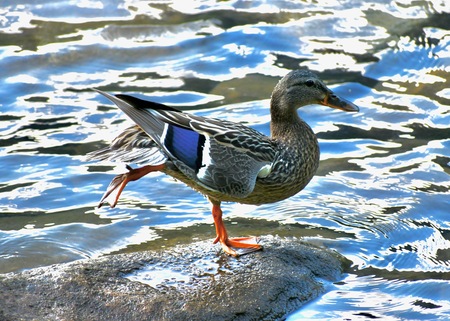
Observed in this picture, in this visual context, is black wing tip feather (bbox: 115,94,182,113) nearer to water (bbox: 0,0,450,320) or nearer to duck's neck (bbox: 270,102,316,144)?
duck's neck (bbox: 270,102,316,144)

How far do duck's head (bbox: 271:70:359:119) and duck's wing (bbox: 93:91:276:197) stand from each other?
584 mm

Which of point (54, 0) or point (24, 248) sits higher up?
point (54, 0)

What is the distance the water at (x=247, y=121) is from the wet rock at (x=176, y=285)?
222 millimetres

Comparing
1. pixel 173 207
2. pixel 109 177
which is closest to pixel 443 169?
pixel 173 207

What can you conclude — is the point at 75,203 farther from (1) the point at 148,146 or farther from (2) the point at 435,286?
(2) the point at 435,286

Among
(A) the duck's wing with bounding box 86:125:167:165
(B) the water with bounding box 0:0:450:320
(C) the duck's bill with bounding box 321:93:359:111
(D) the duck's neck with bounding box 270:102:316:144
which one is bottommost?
(B) the water with bounding box 0:0:450:320

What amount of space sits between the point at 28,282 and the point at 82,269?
1.30 ft

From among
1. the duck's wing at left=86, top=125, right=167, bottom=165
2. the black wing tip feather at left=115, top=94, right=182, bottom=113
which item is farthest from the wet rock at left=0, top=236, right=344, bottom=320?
the black wing tip feather at left=115, top=94, right=182, bottom=113

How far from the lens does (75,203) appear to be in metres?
7.88

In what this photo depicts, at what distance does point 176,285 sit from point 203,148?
3.81ft

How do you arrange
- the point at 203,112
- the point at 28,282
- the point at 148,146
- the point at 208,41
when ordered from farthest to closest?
the point at 208,41
the point at 203,112
the point at 148,146
the point at 28,282

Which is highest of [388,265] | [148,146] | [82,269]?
[148,146]

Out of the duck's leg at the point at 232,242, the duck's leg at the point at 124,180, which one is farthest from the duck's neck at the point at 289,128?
the duck's leg at the point at 124,180

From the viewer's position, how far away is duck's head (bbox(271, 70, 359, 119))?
23.3 ft
